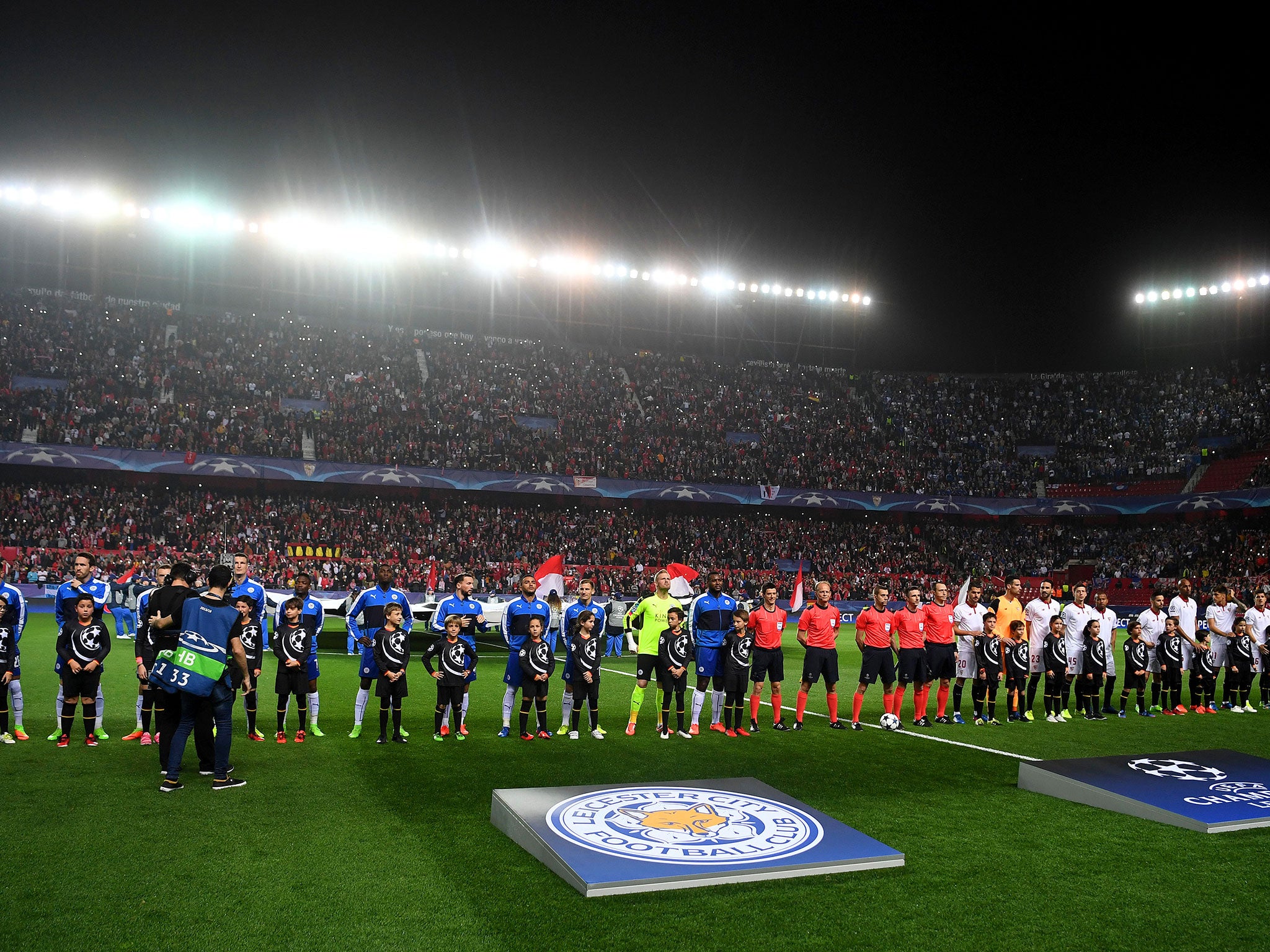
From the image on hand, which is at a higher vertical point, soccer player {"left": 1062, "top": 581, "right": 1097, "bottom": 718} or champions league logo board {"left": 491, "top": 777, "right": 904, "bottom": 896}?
soccer player {"left": 1062, "top": 581, "right": 1097, "bottom": 718}

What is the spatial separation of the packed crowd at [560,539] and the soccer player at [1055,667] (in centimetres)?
1935

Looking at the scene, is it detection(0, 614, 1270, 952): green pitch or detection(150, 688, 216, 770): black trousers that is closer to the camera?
detection(0, 614, 1270, 952): green pitch

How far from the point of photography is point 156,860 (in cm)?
575

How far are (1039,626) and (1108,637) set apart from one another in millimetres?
1222

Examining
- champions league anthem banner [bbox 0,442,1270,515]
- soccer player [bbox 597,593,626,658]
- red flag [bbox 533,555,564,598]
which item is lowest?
soccer player [bbox 597,593,626,658]

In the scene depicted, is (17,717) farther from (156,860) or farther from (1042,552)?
(1042,552)

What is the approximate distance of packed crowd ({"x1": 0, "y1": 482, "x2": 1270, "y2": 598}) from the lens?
3045 cm

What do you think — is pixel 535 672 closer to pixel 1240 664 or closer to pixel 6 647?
pixel 6 647

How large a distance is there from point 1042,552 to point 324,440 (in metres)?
33.0

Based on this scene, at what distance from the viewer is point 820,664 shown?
1168 centimetres

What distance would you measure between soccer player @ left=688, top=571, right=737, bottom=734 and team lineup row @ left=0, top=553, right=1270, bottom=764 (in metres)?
0.02

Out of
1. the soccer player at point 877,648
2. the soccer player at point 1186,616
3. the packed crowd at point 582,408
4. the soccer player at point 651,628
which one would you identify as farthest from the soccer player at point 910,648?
the packed crowd at point 582,408

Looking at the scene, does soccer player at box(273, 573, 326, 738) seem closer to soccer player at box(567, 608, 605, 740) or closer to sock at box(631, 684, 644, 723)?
soccer player at box(567, 608, 605, 740)

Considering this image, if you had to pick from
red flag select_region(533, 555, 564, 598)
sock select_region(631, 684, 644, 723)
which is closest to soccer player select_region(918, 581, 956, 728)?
sock select_region(631, 684, 644, 723)
